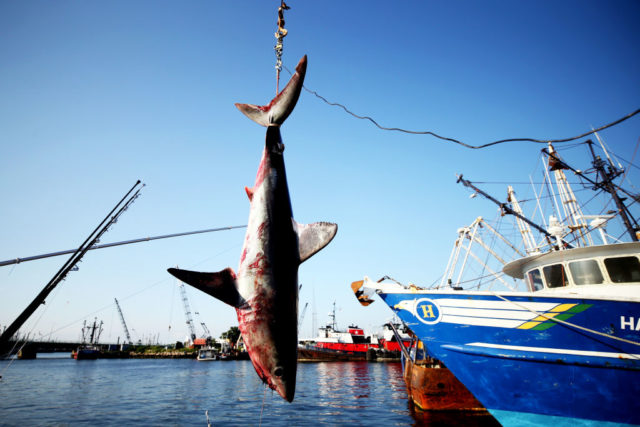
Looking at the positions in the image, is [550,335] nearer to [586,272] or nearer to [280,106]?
[586,272]

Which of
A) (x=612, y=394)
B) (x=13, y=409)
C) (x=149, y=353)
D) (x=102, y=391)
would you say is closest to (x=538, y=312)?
(x=612, y=394)

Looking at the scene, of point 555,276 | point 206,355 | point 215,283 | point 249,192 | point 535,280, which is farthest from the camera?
point 206,355

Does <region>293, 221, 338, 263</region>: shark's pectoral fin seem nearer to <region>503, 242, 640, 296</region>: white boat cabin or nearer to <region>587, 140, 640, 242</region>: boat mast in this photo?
<region>503, 242, 640, 296</region>: white boat cabin

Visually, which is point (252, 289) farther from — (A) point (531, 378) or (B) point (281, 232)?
(A) point (531, 378)

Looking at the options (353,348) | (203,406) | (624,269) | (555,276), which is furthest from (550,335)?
(353,348)

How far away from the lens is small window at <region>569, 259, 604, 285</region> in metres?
9.83

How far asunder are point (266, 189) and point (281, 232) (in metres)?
0.59

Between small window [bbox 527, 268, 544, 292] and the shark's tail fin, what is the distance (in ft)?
39.2

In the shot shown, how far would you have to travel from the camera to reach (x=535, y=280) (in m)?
11.5

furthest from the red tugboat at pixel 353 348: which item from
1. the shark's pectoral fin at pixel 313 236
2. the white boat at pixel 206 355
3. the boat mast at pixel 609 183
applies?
the shark's pectoral fin at pixel 313 236

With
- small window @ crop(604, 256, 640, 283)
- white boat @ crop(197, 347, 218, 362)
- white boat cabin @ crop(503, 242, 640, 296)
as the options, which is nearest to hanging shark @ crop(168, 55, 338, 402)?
white boat cabin @ crop(503, 242, 640, 296)

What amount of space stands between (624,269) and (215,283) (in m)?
12.5

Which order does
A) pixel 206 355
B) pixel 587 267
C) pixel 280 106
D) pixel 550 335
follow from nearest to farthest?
pixel 280 106
pixel 550 335
pixel 587 267
pixel 206 355

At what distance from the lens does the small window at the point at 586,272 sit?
9833 millimetres
